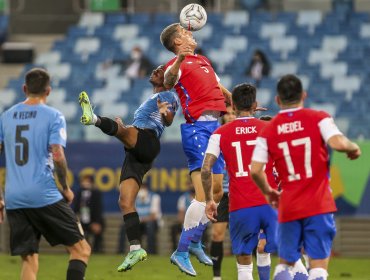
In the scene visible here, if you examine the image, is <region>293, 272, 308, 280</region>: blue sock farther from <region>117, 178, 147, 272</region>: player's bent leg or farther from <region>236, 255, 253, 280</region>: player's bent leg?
<region>117, 178, 147, 272</region>: player's bent leg

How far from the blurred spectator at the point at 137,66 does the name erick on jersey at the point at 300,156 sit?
650 inches

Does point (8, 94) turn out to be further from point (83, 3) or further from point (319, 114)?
point (319, 114)

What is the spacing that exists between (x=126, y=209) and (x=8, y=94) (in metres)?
14.6

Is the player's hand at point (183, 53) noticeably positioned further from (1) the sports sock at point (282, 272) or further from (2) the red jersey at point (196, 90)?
(1) the sports sock at point (282, 272)

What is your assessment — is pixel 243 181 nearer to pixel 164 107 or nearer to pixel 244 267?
pixel 244 267

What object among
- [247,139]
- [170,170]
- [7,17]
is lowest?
[170,170]

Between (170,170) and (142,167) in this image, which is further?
(170,170)

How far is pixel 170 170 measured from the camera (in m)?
23.0

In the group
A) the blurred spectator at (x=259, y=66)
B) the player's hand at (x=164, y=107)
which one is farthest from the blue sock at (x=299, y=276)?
the blurred spectator at (x=259, y=66)

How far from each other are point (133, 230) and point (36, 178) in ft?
6.74

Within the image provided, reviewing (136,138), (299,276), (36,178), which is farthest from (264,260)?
(36,178)

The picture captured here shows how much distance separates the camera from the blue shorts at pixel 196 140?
12320 mm

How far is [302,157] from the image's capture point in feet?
31.4

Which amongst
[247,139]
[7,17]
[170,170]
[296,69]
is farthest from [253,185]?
[7,17]
